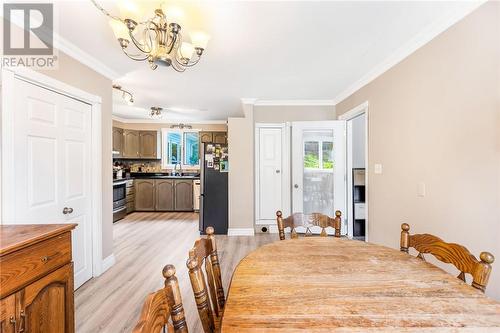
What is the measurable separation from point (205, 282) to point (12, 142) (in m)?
1.81

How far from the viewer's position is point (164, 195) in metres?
6.20

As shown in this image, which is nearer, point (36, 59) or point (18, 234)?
point (18, 234)

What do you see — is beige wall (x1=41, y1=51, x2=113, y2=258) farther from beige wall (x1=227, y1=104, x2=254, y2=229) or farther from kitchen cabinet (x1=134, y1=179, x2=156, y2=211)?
kitchen cabinet (x1=134, y1=179, x2=156, y2=211)

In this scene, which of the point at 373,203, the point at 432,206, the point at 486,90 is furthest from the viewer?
the point at 373,203

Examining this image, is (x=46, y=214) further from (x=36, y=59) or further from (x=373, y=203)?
(x=373, y=203)

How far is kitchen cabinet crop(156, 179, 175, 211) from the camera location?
20.3 ft

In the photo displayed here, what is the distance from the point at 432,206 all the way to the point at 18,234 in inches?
113

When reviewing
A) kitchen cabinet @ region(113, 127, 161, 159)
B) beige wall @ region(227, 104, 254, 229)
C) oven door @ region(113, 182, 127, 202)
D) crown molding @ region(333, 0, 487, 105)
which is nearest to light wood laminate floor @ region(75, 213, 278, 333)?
oven door @ region(113, 182, 127, 202)

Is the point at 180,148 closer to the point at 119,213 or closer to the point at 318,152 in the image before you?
the point at 119,213

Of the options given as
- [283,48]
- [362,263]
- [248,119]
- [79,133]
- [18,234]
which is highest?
[283,48]

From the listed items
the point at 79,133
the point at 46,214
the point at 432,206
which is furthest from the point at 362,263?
the point at 79,133

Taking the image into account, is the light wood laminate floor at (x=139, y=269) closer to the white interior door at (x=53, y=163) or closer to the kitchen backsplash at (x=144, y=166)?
the white interior door at (x=53, y=163)

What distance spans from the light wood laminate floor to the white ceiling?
7.86ft

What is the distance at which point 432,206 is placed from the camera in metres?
2.00
